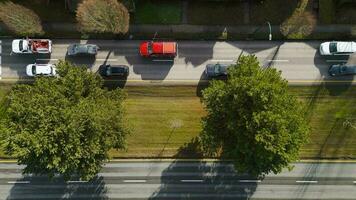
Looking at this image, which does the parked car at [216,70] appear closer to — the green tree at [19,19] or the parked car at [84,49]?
the parked car at [84,49]

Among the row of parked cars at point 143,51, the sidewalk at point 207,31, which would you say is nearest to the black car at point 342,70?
the row of parked cars at point 143,51

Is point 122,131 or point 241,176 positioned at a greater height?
point 122,131

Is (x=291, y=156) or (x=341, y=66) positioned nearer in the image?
(x=291, y=156)

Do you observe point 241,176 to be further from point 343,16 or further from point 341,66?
point 343,16

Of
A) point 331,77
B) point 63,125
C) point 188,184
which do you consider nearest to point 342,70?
point 331,77

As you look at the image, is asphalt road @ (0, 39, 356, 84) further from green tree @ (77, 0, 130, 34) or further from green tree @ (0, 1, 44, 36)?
green tree @ (77, 0, 130, 34)

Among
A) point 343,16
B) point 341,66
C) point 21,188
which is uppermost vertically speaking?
point 343,16

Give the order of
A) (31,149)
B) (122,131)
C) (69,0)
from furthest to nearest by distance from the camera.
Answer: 1. (69,0)
2. (122,131)
3. (31,149)

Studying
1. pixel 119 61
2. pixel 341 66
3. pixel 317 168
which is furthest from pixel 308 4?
pixel 119 61
